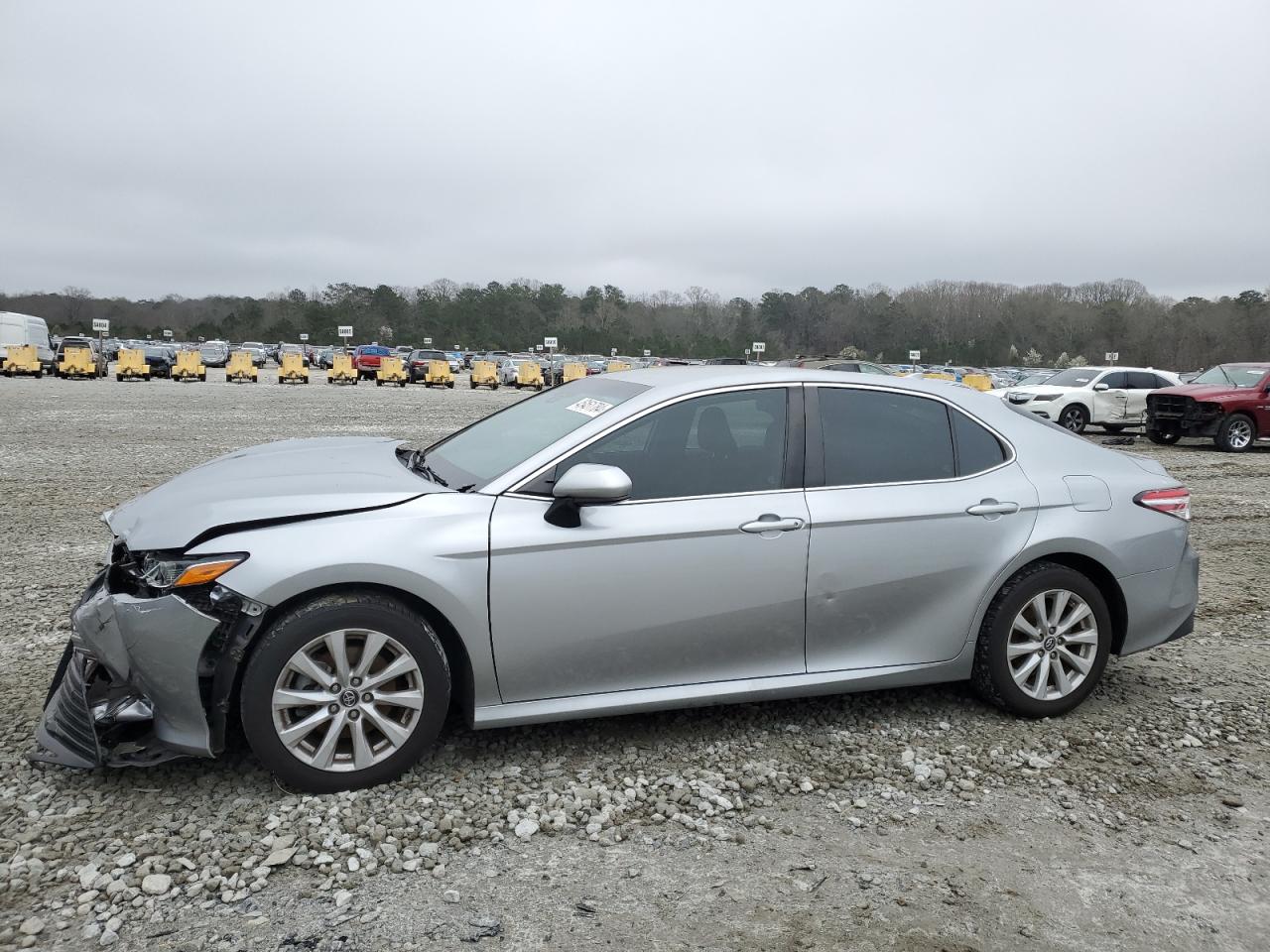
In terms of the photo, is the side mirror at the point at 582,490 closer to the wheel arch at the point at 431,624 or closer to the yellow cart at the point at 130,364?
the wheel arch at the point at 431,624

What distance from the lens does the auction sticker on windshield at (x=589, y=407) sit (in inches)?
157

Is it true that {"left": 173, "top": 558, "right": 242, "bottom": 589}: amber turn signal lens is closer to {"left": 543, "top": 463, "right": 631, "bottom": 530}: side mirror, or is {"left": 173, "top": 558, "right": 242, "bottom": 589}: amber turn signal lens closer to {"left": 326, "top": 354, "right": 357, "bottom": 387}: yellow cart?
{"left": 543, "top": 463, "right": 631, "bottom": 530}: side mirror

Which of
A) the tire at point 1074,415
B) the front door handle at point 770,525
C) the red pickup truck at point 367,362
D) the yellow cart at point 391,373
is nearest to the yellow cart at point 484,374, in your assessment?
the yellow cart at point 391,373

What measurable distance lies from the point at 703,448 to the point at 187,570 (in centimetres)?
200

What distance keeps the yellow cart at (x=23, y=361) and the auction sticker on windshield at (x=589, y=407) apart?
40.6 m

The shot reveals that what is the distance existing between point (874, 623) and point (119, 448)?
13.3 meters

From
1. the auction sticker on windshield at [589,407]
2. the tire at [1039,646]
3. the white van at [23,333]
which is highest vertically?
the white van at [23,333]

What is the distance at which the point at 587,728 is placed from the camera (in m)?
4.08

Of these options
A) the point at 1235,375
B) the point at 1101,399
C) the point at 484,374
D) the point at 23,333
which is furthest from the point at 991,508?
the point at 23,333

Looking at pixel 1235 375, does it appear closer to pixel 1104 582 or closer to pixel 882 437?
pixel 1104 582

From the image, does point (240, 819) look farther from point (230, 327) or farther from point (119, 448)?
point (230, 327)

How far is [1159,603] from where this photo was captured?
4410mm

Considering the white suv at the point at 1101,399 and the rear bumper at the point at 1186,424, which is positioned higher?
the white suv at the point at 1101,399

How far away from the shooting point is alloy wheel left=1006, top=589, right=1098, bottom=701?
420cm
